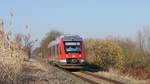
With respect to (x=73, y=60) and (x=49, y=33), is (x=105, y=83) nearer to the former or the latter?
(x=73, y=60)

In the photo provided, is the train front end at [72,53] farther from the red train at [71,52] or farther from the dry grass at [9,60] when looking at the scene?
the dry grass at [9,60]

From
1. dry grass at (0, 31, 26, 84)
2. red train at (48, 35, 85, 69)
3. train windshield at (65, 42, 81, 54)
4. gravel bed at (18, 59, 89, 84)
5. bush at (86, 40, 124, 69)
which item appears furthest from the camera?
bush at (86, 40, 124, 69)

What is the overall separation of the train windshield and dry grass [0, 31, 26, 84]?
458 inches

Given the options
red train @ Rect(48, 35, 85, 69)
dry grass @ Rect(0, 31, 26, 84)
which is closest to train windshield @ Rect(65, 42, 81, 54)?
red train @ Rect(48, 35, 85, 69)

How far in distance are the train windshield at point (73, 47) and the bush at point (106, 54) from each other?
605cm

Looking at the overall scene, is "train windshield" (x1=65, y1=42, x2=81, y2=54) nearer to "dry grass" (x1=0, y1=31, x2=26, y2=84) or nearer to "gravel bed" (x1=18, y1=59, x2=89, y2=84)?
"gravel bed" (x1=18, y1=59, x2=89, y2=84)

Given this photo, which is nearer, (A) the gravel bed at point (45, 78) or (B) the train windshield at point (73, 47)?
(A) the gravel bed at point (45, 78)

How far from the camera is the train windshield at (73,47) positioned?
25.5m

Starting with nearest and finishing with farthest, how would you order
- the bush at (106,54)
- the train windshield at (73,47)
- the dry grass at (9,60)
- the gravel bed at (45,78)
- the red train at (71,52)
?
the dry grass at (9,60) → the gravel bed at (45,78) → the red train at (71,52) → the train windshield at (73,47) → the bush at (106,54)

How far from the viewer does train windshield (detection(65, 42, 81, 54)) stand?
25516 mm

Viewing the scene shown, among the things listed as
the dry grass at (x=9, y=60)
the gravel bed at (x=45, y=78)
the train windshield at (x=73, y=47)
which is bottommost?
the gravel bed at (x=45, y=78)

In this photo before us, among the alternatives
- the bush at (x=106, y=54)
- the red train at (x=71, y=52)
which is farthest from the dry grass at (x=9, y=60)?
the bush at (x=106, y=54)

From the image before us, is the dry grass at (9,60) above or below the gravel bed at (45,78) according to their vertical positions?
above

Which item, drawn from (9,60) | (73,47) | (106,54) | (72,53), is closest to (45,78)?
(9,60)
